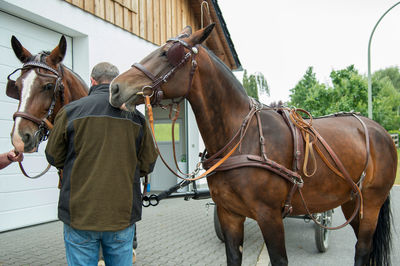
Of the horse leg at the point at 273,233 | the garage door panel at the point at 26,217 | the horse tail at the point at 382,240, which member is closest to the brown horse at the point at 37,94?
the horse leg at the point at 273,233

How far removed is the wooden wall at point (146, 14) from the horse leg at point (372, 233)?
5478 mm

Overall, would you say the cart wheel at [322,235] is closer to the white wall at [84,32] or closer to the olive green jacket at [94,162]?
the olive green jacket at [94,162]

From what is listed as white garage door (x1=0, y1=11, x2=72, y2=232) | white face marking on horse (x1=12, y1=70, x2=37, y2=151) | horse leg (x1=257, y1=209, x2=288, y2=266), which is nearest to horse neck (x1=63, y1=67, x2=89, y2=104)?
white face marking on horse (x1=12, y1=70, x2=37, y2=151)

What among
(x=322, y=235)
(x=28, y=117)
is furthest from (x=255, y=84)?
(x=28, y=117)

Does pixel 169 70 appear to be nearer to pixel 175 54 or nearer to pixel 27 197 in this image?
pixel 175 54

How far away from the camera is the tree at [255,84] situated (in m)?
39.2

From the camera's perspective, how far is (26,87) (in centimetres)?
238

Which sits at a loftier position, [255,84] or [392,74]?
[392,74]

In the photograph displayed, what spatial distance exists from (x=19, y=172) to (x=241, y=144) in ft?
13.7

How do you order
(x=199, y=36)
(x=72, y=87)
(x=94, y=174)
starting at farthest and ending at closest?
(x=72, y=87)
(x=199, y=36)
(x=94, y=174)

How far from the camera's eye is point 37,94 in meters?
2.45

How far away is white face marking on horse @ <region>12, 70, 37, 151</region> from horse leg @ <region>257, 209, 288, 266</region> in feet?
6.07

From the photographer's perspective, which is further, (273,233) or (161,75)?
(273,233)

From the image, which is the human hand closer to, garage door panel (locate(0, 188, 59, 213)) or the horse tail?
garage door panel (locate(0, 188, 59, 213))
